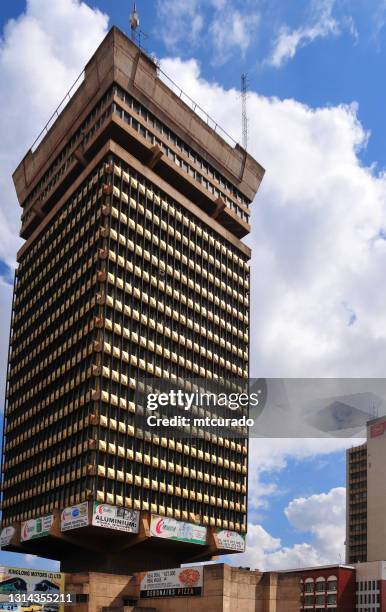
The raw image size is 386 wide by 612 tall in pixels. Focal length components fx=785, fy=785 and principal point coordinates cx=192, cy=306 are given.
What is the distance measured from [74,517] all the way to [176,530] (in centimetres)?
1580

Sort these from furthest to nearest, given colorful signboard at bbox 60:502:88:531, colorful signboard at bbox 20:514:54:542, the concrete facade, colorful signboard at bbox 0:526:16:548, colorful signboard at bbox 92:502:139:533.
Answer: colorful signboard at bbox 0:526:16:548
colorful signboard at bbox 20:514:54:542
colorful signboard at bbox 60:502:88:531
colorful signboard at bbox 92:502:139:533
the concrete facade

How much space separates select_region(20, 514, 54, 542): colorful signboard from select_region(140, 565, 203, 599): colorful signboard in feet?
53.0

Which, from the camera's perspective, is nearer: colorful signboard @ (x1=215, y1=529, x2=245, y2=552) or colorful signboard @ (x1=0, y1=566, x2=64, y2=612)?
colorful signboard @ (x1=0, y1=566, x2=64, y2=612)

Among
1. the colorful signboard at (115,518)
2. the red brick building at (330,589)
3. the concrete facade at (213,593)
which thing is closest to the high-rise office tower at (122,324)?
the colorful signboard at (115,518)

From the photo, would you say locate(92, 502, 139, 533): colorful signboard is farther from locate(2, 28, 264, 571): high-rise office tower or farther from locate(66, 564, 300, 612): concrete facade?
locate(66, 564, 300, 612): concrete facade

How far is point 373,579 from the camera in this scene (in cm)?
14412

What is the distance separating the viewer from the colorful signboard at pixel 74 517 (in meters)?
99.6

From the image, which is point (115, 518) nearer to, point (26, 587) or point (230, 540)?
point (26, 587)

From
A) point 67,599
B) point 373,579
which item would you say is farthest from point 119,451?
point 373,579

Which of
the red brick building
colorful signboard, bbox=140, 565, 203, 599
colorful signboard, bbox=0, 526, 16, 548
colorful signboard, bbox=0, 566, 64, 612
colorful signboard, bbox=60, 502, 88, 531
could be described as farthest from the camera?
the red brick building

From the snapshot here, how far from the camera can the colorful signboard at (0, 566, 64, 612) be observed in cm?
9056

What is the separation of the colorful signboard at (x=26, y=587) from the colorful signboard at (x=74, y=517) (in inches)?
288

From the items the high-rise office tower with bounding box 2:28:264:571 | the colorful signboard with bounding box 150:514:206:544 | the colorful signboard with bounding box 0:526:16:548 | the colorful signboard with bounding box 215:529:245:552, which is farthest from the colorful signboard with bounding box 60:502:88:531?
the colorful signboard with bounding box 215:529:245:552

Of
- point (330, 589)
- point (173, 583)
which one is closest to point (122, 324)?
point (173, 583)
